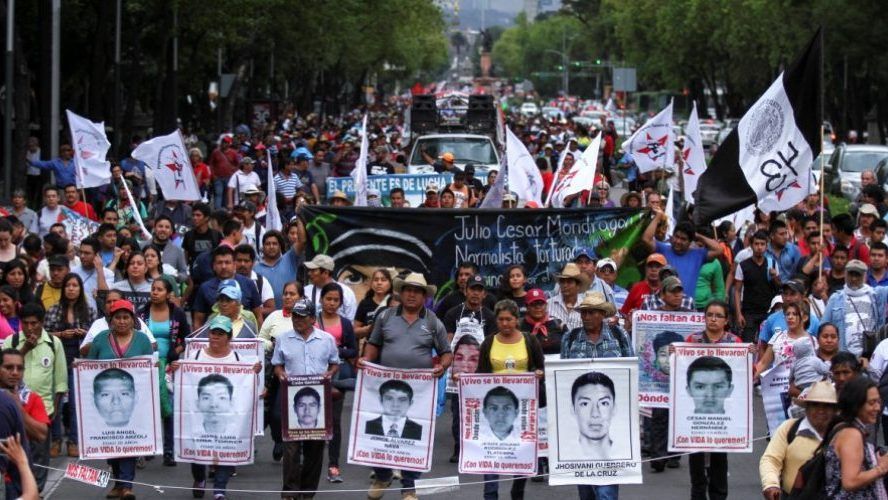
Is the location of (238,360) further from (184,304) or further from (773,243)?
(773,243)

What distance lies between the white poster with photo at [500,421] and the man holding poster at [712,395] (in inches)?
34.9

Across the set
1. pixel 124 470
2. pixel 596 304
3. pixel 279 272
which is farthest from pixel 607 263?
pixel 124 470

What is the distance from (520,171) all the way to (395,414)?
31.8 ft

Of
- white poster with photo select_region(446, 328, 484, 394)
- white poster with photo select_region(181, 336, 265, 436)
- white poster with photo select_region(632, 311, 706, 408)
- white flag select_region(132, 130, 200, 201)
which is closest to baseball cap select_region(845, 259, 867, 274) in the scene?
white poster with photo select_region(632, 311, 706, 408)

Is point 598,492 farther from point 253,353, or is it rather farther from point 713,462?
point 253,353

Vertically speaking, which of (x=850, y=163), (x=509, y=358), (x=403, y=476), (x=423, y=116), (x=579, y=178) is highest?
(x=423, y=116)

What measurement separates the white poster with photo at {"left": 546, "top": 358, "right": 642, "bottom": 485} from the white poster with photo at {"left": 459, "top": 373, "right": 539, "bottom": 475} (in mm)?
285

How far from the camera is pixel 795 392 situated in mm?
10719

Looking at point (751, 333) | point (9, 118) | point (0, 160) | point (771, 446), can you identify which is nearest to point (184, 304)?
point (751, 333)

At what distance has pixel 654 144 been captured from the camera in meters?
21.7

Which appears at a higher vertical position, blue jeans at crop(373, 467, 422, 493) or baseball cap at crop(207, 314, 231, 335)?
baseball cap at crop(207, 314, 231, 335)

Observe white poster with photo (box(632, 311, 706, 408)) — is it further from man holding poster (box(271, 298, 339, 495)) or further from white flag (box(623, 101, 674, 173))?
white flag (box(623, 101, 674, 173))

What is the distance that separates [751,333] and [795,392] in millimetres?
4888

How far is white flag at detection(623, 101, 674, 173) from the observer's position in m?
21.6
